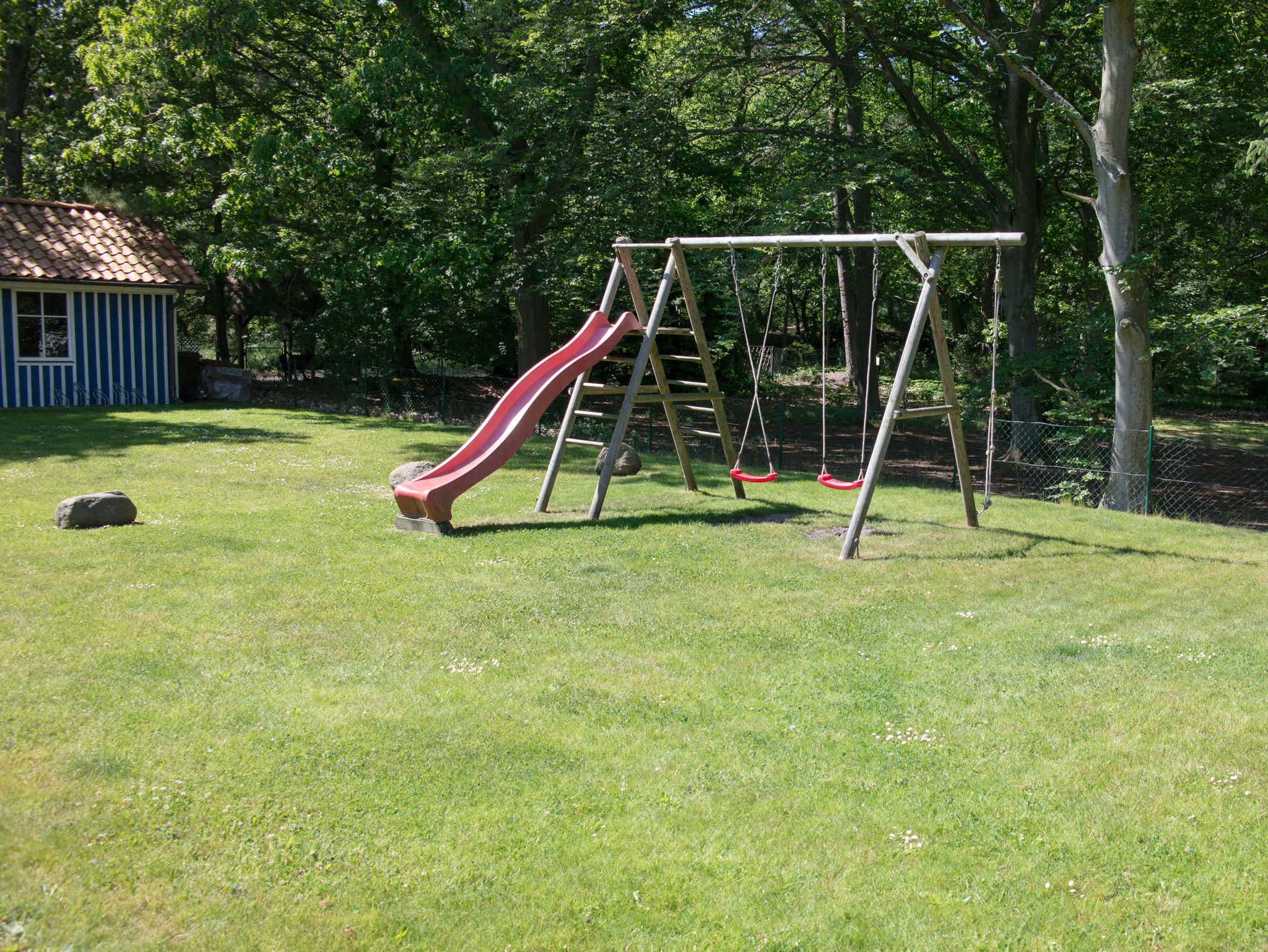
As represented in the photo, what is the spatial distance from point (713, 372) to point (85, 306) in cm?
1624

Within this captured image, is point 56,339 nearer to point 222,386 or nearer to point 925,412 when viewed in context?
point 222,386

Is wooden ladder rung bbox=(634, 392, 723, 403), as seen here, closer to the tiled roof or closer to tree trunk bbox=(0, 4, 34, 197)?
the tiled roof

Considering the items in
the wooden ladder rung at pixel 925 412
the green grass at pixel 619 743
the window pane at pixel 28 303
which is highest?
the window pane at pixel 28 303

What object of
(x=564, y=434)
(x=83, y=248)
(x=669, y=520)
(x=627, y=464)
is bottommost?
(x=669, y=520)

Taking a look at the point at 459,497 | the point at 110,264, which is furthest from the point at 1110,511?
the point at 110,264

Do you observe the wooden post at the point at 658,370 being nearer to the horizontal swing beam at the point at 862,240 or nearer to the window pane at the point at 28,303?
the horizontal swing beam at the point at 862,240

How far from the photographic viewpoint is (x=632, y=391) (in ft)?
37.7

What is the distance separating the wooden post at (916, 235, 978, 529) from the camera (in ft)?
33.2

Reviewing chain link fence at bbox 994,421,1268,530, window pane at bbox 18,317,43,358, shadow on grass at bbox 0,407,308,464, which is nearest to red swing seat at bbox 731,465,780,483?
chain link fence at bbox 994,421,1268,530

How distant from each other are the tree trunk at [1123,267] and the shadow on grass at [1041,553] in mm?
3508

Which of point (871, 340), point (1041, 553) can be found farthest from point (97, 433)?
point (1041, 553)

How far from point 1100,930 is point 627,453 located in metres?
11.1

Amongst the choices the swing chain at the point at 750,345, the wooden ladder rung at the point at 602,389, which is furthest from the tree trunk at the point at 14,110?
the wooden ladder rung at the point at 602,389

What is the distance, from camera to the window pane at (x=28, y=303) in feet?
71.1
